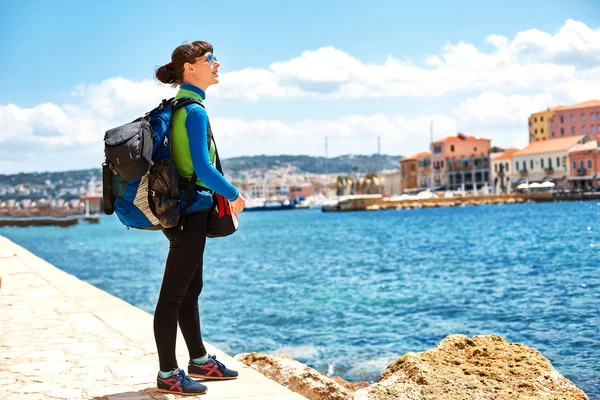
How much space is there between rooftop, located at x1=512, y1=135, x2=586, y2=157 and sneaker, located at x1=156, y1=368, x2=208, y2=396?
293 ft

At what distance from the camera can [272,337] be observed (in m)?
11.8

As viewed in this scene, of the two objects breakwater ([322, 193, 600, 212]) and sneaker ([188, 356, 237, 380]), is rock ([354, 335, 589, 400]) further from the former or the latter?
breakwater ([322, 193, 600, 212])

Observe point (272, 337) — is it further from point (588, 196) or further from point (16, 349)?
point (588, 196)

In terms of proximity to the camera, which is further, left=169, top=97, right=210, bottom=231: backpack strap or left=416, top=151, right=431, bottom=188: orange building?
left=416, top=151, right=431, bottom=188: orange building

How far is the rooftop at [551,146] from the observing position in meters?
88.1

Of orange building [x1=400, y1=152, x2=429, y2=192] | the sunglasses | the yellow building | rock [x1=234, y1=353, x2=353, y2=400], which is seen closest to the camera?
the sunglasses

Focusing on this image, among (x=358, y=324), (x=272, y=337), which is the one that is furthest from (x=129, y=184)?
(x=358, y=324)

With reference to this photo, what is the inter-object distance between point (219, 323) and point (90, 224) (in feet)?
353

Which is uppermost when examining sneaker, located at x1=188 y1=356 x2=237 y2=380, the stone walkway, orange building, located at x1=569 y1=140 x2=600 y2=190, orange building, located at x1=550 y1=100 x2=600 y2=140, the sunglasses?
orange building, located at x1=550 y1=100 x2=600 y2=140

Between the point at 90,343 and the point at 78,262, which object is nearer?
the point at 90,343

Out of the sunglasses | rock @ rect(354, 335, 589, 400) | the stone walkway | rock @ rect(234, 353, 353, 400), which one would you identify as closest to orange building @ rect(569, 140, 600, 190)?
the stone walkway

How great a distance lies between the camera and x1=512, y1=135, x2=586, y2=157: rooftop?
8806 cm

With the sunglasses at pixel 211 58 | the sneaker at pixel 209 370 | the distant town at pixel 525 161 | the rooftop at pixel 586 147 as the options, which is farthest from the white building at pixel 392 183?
the sunglasses at pixel 211 58

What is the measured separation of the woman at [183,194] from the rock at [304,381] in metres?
1.56
